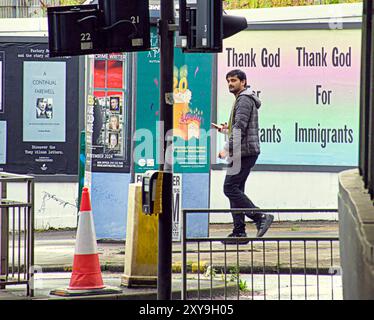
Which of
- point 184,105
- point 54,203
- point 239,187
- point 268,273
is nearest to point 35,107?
point 54,203

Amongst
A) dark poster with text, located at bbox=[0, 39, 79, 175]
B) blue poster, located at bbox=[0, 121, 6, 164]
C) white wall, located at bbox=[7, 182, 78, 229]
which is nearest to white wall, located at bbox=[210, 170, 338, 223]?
white wall, located at bbox=[7, 182, 78, 229]

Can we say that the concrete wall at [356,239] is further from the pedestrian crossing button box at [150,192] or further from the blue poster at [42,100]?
the blue poster at [42,100]

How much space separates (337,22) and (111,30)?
7.62 meters

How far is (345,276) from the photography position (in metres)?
6.12

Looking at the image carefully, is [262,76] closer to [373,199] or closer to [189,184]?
[189,184]

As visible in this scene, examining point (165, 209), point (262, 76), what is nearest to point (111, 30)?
point (165, 209)

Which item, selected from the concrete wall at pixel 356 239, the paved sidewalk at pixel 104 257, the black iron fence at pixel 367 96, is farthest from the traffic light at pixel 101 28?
the black iron fence at pixel 367 96

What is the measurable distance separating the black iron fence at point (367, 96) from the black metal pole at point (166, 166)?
92.9 inches

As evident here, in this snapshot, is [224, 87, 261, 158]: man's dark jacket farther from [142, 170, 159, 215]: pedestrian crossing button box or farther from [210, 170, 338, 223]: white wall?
[142, 170, 159, 215]: pedestrian crossing button box

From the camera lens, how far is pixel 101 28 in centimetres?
911

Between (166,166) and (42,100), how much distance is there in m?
7.80

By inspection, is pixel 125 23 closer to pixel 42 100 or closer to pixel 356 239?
pixel 356 239

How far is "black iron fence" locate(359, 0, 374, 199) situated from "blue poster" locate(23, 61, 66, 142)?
10039 mm

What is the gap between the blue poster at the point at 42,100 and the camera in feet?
53.6
